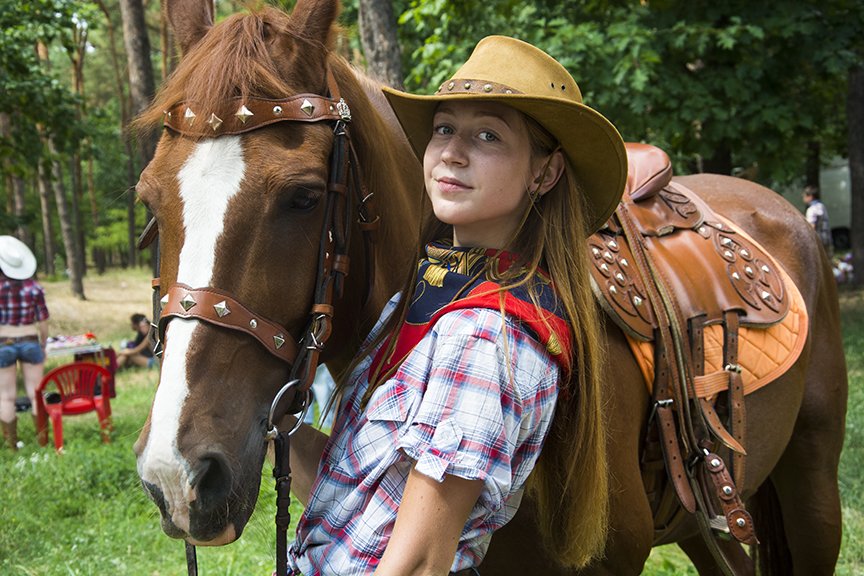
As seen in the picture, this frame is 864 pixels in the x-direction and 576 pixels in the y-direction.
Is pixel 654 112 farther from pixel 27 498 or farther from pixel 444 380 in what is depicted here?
pixel 444 380

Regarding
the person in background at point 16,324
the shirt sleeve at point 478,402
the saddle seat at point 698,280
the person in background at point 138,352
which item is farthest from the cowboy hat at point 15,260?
the shirt sleeve at point 478,402

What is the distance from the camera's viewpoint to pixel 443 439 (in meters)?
1.30

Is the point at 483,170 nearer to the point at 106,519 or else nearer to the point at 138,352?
the point at 106,519

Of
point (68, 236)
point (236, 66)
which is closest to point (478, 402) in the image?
point (236, 66)

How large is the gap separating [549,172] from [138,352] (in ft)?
39.3

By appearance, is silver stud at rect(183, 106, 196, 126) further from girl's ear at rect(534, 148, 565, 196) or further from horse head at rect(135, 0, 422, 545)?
girl's ear at rect(534, 148, 565, 196)

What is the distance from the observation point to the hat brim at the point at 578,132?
1503 mm

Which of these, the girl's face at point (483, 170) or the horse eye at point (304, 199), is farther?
the horse eye at point (304, 199)

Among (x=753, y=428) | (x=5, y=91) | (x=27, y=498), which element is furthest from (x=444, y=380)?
(x=5, y=91)

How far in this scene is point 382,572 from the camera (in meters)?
1.25

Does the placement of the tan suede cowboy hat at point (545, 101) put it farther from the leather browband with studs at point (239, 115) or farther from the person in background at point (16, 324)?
the person in background at point (16, 324)

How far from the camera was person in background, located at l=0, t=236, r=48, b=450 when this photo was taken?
742 cm

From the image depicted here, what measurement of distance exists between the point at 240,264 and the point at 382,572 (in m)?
0.65

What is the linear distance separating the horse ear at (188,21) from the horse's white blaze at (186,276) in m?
0.48
